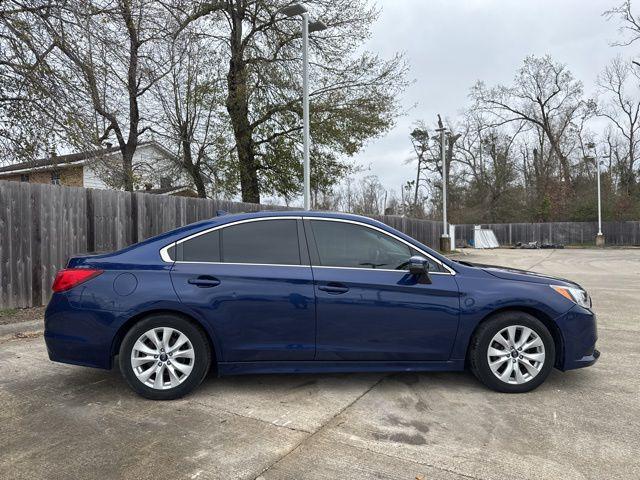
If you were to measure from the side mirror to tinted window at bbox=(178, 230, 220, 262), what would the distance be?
5.55 ft

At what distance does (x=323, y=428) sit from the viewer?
11.4 feet

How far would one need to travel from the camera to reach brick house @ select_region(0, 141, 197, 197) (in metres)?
10.3

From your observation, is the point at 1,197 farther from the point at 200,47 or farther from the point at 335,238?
the point at 200,47

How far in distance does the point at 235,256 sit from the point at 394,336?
1557 mm

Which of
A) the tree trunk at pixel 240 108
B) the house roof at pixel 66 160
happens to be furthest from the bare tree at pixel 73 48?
the tree trunk at pixel 240 108

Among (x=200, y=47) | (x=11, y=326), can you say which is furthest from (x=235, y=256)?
(x=200, y=47)

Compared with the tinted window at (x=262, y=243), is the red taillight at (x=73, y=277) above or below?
below

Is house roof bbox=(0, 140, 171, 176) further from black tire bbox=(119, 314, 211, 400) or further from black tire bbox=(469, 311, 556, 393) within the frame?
black tire bbox=(469, 311, 556, 393)

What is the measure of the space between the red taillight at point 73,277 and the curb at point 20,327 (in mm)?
3119

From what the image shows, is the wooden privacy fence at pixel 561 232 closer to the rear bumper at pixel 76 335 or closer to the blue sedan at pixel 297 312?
the blue sedan at pixel 297 312

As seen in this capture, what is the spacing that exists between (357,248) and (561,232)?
49445 mm

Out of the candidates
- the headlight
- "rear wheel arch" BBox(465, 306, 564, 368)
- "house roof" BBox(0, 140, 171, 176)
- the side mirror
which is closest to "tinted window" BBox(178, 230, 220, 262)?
the side mirror

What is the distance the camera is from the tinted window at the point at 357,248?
418 centimetres

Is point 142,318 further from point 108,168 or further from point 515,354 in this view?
point 108,168
